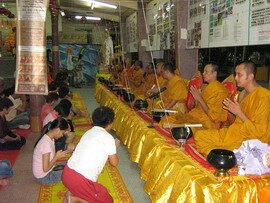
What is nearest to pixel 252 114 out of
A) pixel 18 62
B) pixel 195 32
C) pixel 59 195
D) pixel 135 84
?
pixel 59 195

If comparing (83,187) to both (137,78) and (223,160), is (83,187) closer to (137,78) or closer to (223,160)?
(223,160)

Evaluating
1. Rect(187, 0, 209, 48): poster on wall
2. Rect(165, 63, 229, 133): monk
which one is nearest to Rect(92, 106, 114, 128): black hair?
Rect(165, 63, 229, 133): monk

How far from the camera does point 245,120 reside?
2.94 metres

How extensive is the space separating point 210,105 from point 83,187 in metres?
2.02

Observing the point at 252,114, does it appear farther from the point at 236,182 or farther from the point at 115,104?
the point at 115,104

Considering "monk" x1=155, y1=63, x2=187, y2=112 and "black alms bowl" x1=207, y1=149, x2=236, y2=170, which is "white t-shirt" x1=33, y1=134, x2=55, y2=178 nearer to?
"black alms bowl" x1=207, y1=149, x2=236, y2=170

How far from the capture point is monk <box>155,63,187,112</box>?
5.09m

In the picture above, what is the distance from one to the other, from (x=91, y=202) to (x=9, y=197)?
144cm

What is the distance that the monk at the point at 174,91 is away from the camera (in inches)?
200

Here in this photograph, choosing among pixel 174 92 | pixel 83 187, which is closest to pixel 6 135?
pixel 174 92

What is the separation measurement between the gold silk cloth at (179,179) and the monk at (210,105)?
59 centimetres

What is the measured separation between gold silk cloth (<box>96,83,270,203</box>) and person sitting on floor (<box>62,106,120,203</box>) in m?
0.53

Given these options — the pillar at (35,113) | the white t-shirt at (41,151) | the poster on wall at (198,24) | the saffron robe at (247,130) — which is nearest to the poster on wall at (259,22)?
the saffron robe at (247,130)

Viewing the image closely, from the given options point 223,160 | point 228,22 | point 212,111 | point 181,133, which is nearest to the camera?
point 223,160
